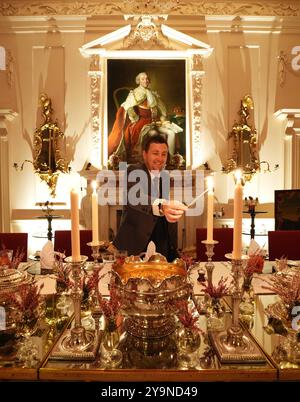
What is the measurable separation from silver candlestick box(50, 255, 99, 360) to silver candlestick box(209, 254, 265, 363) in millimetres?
445

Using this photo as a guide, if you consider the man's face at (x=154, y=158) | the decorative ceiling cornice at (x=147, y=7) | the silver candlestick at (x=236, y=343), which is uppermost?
the decorative ceiling cornice at (x=147, y=7)

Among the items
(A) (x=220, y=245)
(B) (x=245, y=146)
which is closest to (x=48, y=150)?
(B) (x=245, y=146)

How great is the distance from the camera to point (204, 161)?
227 inches

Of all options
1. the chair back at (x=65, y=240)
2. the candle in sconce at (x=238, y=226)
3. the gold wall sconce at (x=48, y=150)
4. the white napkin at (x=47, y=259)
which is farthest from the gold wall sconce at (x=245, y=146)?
the candle in sconce at (x=238, y=226)

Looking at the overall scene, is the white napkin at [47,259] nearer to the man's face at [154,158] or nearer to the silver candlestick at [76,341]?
the silver candlestick at [76,341]

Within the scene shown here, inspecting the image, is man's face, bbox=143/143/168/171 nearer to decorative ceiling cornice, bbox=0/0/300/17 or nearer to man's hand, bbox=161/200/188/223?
man's hand, bbox=161/200/188/223

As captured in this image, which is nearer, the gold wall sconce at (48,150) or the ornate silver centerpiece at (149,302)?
the ornate silver centerpiece at (149,302)

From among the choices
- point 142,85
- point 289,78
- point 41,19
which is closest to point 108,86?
point 142,85

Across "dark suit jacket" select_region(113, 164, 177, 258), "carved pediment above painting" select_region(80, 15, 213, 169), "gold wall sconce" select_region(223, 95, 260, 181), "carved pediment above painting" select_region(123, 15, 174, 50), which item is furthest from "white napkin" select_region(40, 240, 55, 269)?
"carved pediment above painting" select_region(123, 15, 174, 50)

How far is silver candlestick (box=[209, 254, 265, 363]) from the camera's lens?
1224mm

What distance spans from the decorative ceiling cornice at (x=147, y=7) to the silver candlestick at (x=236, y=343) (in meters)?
5.29

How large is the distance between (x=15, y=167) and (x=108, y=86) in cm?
192

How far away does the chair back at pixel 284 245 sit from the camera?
336 cm

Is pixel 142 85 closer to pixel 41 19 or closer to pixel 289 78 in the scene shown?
pixel 41 19
